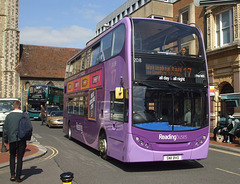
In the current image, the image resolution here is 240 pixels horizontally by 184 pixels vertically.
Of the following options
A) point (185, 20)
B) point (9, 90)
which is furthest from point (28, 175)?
Answer: point (9, 90)

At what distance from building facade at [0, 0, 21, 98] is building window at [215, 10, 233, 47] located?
126 ft

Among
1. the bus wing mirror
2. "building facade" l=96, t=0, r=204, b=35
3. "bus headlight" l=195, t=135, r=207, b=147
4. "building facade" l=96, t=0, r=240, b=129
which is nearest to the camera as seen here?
the bus wing mirror

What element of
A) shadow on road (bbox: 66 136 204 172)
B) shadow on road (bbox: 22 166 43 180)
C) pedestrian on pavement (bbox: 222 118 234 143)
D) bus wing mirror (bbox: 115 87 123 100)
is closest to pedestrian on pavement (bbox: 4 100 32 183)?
shadow on road (bbox: 22 166 43 180)

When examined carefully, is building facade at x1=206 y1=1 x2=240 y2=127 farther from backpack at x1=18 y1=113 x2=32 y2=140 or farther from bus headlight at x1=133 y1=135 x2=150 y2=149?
backpack at x1=18 y1=113 x2=32 y2=140

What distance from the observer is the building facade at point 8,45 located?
48.6m

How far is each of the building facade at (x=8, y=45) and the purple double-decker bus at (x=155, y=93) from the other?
44075 millimetres

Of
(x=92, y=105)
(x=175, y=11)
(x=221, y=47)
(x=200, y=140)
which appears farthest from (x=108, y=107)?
(x=175, y=11)

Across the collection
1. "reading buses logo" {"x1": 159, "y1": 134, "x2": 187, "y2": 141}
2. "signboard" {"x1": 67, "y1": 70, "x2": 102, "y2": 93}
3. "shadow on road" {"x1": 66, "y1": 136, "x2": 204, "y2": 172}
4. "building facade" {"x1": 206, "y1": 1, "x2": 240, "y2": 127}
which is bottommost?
"shadow on road" {"x1": 66, "y1": 136, "x2": 204, "y2": 172}

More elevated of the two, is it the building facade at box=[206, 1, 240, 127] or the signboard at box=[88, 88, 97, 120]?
the building facade at box=[206, 1, 240, 127]

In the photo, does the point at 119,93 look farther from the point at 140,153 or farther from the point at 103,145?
the point at 103,145

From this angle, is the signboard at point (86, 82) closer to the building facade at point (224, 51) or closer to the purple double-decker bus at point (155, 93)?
the purple double-decker bus at point (155, 93)

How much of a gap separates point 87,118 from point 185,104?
4791 mm

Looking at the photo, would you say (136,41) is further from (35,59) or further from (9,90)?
(35,59)

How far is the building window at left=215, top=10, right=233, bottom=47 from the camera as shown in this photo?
63.7 feet
